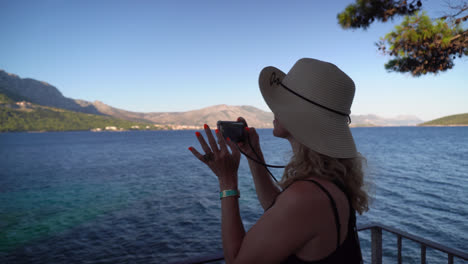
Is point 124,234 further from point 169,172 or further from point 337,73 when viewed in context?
point 169,172

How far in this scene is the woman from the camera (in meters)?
1.07

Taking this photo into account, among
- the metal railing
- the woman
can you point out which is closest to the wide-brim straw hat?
the woman

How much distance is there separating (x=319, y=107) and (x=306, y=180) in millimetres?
371

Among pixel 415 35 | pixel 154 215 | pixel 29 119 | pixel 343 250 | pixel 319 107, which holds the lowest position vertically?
pixel 154 215

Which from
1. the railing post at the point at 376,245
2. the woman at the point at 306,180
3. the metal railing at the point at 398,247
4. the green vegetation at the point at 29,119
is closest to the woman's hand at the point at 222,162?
the woman at the point at 306,180

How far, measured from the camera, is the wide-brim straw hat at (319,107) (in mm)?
1328

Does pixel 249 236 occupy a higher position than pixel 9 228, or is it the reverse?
pixel 249 236

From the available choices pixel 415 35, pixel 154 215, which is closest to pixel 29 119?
pixel 154 215

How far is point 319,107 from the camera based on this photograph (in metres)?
1.33

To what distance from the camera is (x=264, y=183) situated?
1.88m

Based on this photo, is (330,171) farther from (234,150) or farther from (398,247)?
(398,247)

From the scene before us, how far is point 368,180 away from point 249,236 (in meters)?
0.95

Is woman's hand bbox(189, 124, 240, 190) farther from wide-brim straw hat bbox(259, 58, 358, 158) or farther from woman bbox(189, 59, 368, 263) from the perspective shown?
wide-brim straw hat bbox(259, 58, 358, 158)

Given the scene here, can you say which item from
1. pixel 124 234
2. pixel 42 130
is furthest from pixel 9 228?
pixel 42 130
